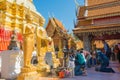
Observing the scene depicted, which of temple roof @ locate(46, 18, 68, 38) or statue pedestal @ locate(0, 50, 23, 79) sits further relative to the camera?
temple roof @ locate(46, 18, 68, 38)

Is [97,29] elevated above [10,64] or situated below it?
above

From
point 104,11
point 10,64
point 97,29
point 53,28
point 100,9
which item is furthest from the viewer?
point 53,28

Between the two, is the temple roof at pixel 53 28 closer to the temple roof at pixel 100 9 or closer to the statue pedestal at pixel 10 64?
the temple roof at pixel 100 9

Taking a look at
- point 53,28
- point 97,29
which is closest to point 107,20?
point 97,29

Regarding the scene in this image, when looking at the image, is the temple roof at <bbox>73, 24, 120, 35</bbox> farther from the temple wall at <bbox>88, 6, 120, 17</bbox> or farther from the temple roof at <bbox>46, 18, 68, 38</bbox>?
the temple roof at <bbox>46, 18, 68, 38</bbox>

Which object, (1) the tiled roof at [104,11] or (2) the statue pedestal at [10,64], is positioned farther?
(1) the tiled roof at [104,11]

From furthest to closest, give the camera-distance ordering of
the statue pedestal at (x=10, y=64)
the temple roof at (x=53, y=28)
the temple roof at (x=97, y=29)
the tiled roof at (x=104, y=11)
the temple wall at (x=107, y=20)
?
1. the temple roof at (x=53, y=28)
2. the tiled roof at (x=104, y=11)
3. the temple wall at (x=107, y=20)
4. the temple roof at (x=97, y=29)
5. the statue pedestal at (x=10, y=64)

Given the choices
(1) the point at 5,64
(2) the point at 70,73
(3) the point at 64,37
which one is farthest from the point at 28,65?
(3) the point at 64,37

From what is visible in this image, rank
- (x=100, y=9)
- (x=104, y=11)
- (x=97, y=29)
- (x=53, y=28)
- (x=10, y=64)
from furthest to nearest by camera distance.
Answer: (x=53, y=28)
(x=100, y=9)
(x=104, y=11)
(x=97, y=29)
(x=10, y=64)

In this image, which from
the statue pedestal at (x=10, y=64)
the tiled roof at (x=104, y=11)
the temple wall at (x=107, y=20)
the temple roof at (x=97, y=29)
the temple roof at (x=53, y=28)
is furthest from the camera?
the temple roof at (x=53, y=28)

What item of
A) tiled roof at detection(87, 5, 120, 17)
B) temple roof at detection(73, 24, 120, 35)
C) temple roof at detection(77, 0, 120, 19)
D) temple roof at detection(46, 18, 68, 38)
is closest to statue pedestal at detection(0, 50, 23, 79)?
temple roof at detection(73, 24, 120, 35)

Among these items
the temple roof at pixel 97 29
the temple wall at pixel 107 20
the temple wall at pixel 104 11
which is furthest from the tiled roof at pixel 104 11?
the temple roof at pixel 97 29

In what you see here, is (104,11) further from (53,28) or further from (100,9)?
(53,28)

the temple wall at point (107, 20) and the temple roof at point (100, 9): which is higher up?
the temple roof at point (100, 9)
